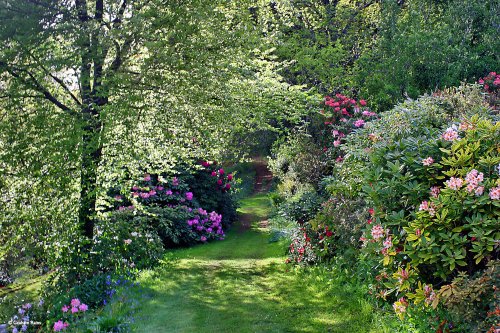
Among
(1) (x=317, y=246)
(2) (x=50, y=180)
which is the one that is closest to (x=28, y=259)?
(2) (x=50, y=180)

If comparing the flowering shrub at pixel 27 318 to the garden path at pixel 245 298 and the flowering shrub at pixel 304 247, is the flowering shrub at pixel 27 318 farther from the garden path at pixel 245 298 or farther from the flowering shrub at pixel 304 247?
the flowering shrub at pixel 304 247

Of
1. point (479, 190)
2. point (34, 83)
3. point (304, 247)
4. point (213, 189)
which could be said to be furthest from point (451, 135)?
point (213, 189)

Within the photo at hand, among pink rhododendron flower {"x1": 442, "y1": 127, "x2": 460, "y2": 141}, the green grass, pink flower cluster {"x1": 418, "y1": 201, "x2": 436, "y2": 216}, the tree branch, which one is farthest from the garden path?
the tree branch

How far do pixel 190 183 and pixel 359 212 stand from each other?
6465 mm

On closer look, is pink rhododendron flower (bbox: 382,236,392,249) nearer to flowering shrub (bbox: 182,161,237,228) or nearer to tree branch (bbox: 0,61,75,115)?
tree branch (bbox: 0,61,75,115)

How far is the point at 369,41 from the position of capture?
18.1 meters

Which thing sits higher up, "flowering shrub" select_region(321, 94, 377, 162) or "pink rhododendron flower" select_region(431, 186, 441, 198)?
"flowering shrub" select_region(321, 94, 377, 162)

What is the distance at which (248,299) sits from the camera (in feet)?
23.1

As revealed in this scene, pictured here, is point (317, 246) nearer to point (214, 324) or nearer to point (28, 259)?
point (214, 324)

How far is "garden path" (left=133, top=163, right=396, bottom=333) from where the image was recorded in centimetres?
585

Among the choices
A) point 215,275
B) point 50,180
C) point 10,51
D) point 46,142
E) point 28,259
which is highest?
point 10,51

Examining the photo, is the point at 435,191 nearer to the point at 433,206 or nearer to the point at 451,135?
the point at 433,206

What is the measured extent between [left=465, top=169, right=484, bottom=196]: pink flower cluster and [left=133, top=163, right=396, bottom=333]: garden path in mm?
1996

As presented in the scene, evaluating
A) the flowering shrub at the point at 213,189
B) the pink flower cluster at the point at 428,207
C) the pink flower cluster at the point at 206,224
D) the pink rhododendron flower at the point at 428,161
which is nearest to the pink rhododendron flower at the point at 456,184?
the pink flower cluster at the point at 428,207
